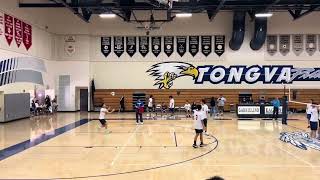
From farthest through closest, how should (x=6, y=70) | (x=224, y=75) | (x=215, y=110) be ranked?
(x=224, y=75) → (x=215, y=110) → (x=6, y=70)

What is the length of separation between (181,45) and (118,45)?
6.01 meters

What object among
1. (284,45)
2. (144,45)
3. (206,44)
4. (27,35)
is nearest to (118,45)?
(144,45)

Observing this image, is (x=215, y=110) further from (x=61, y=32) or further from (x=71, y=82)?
(x=61, y=32)

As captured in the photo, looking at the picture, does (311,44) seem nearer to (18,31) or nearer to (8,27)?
(18,31)

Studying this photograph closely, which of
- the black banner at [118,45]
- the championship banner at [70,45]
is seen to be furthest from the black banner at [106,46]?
the championship banner at [70,45]

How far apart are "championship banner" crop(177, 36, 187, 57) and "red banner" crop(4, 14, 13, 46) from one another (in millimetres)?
15636

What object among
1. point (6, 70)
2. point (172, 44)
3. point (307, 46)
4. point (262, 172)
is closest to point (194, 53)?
point (172, 44)

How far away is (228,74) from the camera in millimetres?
37156

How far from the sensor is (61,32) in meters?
37.0

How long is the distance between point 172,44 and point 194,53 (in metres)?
2.26

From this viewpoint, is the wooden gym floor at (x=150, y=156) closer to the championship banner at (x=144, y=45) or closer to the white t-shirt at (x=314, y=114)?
the white t-shirt at (x=314, y=114)

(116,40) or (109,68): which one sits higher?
(116,40)

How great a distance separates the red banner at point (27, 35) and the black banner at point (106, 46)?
26.3ft

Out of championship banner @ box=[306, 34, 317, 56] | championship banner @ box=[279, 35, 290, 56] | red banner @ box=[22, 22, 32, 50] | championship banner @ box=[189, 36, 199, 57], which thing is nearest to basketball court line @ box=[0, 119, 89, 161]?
red banner @ box=[22, 22, 32, 50]
